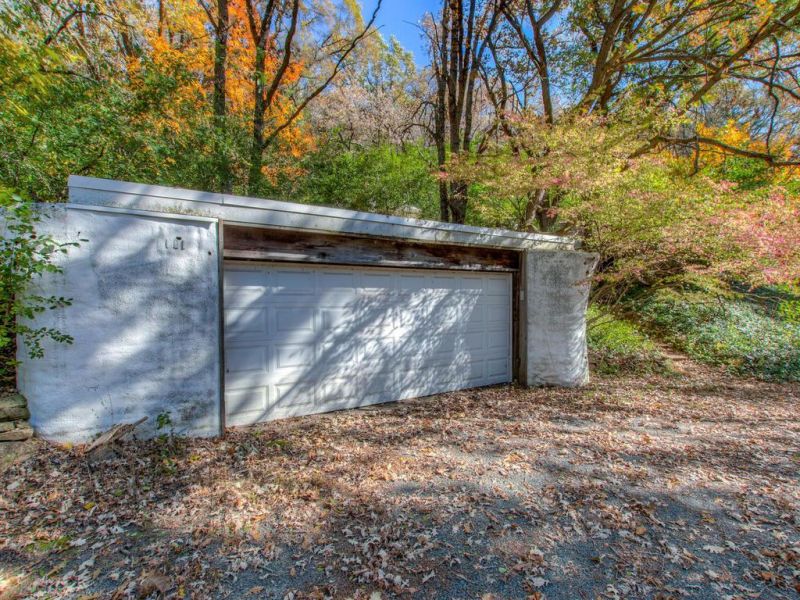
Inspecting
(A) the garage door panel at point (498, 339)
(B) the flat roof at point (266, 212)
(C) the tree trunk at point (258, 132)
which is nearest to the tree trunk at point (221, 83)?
(C) the tree trunk at point (258, 132)

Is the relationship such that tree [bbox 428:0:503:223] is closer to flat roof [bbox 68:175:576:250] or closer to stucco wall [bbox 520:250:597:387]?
stucco wall [bbox 520:250:597:387]

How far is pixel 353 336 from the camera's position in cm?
466

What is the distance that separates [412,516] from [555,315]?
160 inches

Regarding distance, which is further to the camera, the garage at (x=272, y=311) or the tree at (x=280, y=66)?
the tree at (x=280, y=66)

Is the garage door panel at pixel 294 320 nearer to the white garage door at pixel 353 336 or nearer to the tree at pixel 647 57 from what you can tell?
the white garage door at pixel 353 336

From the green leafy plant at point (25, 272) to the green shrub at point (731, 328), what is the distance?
7922 mm

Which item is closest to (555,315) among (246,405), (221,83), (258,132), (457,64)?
(246,405)

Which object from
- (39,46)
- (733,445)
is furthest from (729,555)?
(39,46)

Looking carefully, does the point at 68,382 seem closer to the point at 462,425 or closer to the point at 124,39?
the point at 462,425

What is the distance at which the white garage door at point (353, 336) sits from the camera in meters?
3.98

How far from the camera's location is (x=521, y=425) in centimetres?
409

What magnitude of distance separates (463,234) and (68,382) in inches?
166

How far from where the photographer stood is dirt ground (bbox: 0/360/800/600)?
1.90 metres

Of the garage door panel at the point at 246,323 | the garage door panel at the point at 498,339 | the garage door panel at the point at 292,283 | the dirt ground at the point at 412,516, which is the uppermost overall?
the garage door panel at the point at 292,283
